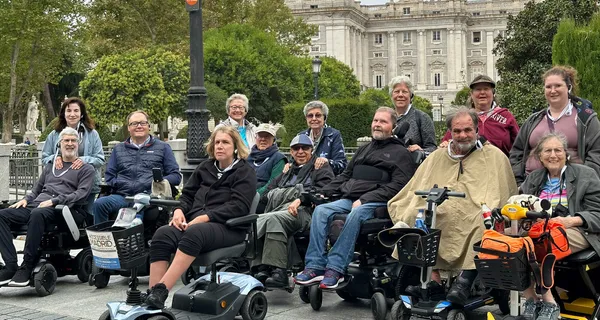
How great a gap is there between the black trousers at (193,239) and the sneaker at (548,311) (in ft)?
7.48

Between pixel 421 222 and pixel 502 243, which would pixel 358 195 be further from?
pixel 502 243

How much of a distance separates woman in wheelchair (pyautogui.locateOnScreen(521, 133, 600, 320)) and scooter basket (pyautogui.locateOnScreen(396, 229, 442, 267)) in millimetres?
693

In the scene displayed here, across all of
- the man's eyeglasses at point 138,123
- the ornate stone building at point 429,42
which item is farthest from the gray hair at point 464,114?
the ornate stone building at point 429,42

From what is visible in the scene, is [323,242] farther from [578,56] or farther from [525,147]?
[578,56]

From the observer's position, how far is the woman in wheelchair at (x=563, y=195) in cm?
570

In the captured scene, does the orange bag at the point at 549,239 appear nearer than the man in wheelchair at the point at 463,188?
Yes

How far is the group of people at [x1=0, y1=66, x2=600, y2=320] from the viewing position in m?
6.14

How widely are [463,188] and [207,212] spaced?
1.99 m

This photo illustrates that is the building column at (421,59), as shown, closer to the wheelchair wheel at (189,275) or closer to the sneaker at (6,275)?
the wheelchair wheel at (189,275)

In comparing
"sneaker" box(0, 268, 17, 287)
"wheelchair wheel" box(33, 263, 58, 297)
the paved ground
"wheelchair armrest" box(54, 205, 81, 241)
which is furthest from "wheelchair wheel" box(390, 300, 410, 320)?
"sneaker" box(0, 268, 17, 287)

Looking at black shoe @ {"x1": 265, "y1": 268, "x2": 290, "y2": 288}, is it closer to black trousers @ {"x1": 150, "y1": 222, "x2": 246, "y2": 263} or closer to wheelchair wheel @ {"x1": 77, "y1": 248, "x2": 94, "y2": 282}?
black trousers @ {"x1": 150, "y1": 222, "x2": 246, "y2": 263}

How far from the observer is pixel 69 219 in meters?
7.99

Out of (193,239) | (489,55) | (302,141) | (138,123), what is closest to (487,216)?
(193,239)

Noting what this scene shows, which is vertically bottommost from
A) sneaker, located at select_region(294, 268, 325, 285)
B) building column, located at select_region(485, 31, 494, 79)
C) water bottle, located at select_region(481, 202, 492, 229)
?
sneaker, located at select_region(294, 268, 325, 285)
